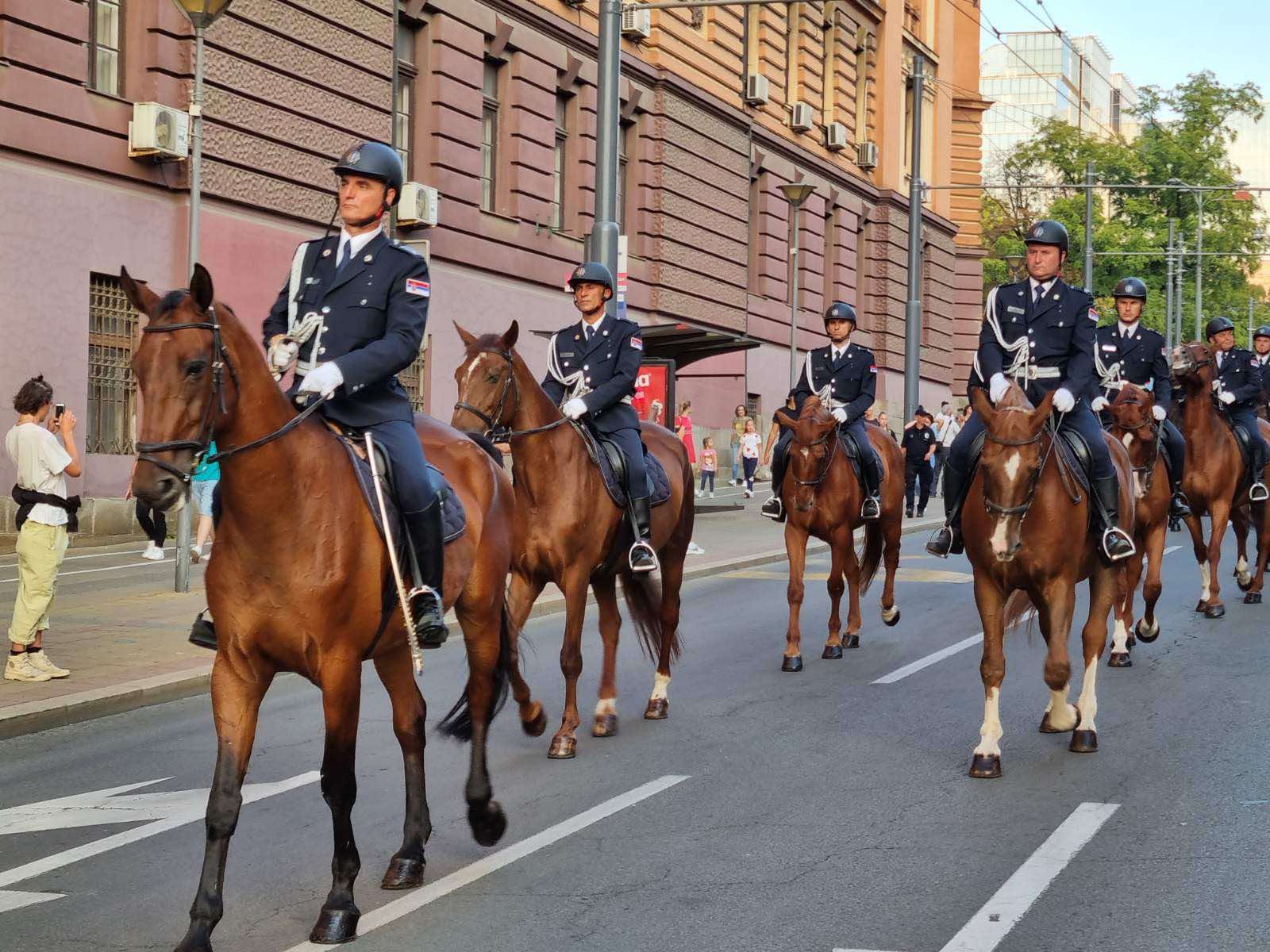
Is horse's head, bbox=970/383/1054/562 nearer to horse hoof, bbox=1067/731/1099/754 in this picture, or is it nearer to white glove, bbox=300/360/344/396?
horse hoof, bbox=1067/731/1099/754

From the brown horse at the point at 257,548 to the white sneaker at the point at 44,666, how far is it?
5.82 meters

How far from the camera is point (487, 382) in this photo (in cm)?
956

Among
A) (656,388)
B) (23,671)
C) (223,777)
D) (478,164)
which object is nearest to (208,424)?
(223,777)

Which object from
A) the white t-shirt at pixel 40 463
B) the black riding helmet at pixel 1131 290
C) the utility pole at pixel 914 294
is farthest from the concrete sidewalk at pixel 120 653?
the utility pole at pixel 914 294

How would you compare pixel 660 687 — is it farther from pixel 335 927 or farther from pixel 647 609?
pixel 335 927

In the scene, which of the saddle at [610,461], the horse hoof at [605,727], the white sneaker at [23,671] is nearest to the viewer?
the horse hoof at [605,727]

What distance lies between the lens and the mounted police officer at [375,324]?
655 centimetres

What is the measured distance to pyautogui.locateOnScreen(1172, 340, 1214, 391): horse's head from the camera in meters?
15.9

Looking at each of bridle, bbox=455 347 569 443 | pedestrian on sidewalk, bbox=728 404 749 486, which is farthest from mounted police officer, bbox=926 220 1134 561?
pedestrian on sidewalk, bbox=728 404 749 486

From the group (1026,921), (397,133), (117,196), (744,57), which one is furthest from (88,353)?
(744,57)

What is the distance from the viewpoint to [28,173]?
21016 mm

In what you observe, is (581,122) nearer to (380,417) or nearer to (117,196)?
(117,196)

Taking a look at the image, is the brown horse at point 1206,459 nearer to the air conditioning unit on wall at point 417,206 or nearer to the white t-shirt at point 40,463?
the white t-shirt at point 40,463

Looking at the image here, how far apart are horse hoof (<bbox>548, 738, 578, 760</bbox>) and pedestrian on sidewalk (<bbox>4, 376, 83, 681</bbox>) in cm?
413
